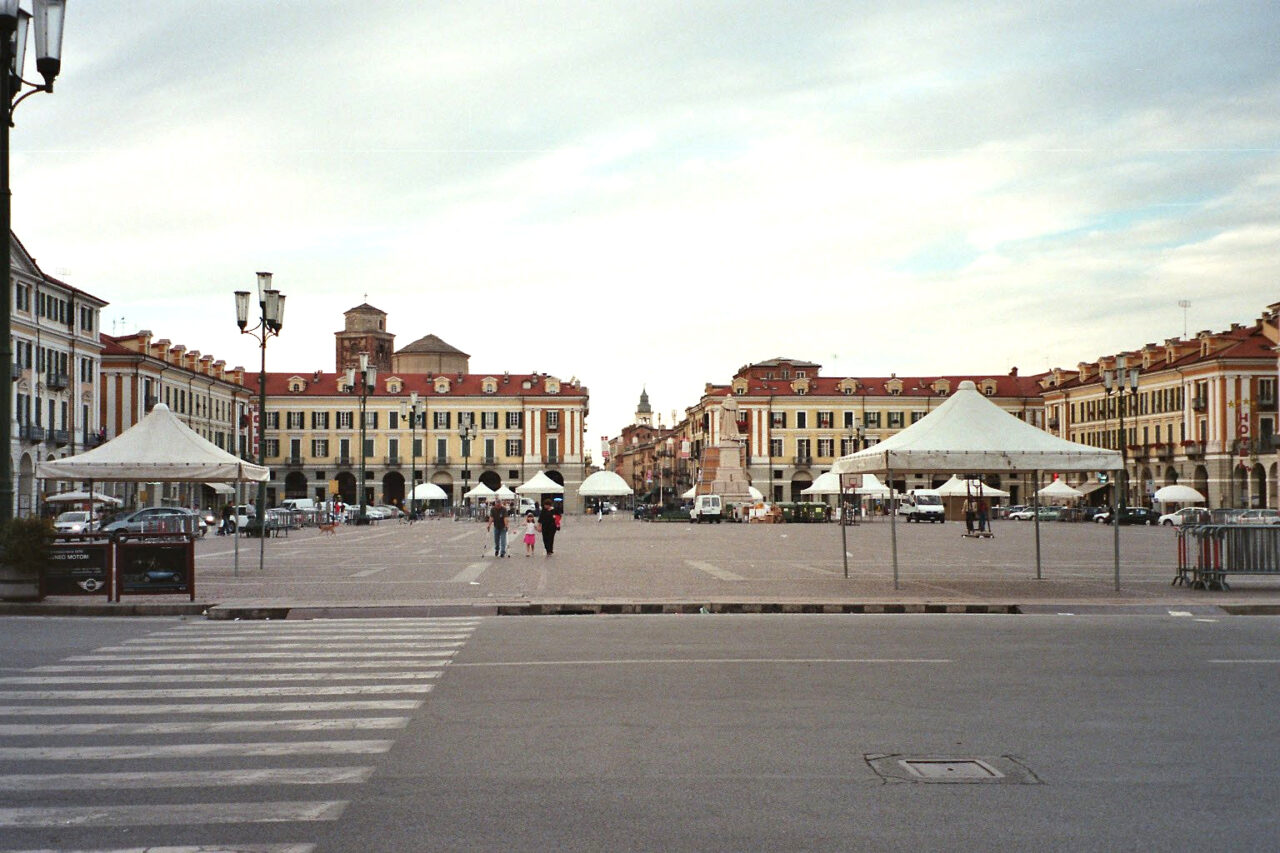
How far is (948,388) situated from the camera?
442 feet

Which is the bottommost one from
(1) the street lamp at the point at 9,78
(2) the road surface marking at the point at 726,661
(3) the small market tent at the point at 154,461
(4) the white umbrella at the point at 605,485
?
(2) the road surface marking at the point at 726,661

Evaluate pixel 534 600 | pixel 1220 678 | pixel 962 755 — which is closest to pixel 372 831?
pixel 962 755

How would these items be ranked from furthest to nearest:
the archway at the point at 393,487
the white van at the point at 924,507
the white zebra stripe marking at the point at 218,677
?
the archway at the point at 393,487, the white van at the point at 924,507, the white zebra stripe marking at the point at 218,677

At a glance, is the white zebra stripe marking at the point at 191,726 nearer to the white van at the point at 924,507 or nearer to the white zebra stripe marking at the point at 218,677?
Answer: the white zebra stripe marking at the point at 218,677

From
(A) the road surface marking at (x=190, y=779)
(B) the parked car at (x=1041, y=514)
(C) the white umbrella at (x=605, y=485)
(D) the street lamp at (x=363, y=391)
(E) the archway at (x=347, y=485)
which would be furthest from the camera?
(E) the archway at (x=347, y=485)

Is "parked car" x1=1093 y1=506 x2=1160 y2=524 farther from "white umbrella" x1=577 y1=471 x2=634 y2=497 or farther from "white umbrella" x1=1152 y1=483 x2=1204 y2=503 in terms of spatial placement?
"white umbrella" x1=577 y1=471 x2=634 y2=497

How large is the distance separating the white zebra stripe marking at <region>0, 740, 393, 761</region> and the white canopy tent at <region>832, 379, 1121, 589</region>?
594 inches

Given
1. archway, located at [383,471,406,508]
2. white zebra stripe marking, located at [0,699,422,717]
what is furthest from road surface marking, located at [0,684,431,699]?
archway, located at [383,471,406,508]

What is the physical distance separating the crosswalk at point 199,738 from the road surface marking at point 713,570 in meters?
11.6

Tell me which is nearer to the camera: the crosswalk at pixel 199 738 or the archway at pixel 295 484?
the crosswalk at pixel 199 738

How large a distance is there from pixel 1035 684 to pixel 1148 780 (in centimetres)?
369

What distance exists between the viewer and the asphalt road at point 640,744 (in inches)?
255

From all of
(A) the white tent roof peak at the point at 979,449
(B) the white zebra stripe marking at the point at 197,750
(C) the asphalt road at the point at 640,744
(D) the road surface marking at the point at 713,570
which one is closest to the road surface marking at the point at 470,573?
(D) the road surface marking at the point at 713,570

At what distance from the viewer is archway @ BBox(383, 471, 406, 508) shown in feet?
424
